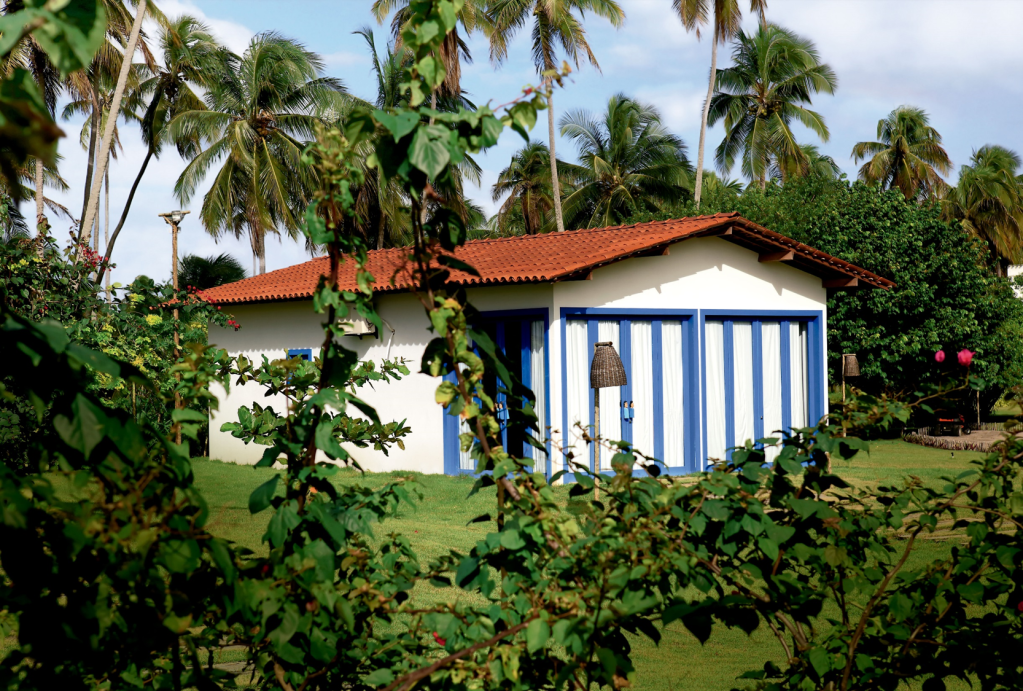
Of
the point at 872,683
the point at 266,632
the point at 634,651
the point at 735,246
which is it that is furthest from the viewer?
the point at 735,246

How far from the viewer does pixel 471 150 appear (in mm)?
1729

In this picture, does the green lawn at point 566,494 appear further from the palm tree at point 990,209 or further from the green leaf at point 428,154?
the palm tree at point 990,209

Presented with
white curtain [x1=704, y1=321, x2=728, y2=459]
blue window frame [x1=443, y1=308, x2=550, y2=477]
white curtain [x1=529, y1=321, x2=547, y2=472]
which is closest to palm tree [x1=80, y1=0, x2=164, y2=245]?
blue window frame [x1=443, y1=308, x2=550, y2=477]

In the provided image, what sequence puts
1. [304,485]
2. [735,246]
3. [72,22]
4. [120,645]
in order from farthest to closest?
[735,246]
[304,485]
[120,645]
[72,22]

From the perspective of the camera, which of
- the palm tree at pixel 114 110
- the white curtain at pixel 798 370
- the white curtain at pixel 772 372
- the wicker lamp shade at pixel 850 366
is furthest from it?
the palm tree at pixel 114 110

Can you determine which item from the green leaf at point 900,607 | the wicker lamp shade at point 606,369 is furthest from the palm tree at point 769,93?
the green leaf at point 900,607

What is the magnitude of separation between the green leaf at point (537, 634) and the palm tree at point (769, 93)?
1409 inches

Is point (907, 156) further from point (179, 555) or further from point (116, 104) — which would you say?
point (179, 555)

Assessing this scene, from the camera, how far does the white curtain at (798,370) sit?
15.8m

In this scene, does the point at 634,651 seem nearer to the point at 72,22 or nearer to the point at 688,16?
the point at 72,22

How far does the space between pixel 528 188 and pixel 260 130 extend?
1371cm

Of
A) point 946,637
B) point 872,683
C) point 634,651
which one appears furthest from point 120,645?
point 634,651

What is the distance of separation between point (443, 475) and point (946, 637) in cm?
1229

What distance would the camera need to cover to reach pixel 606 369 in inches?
434
